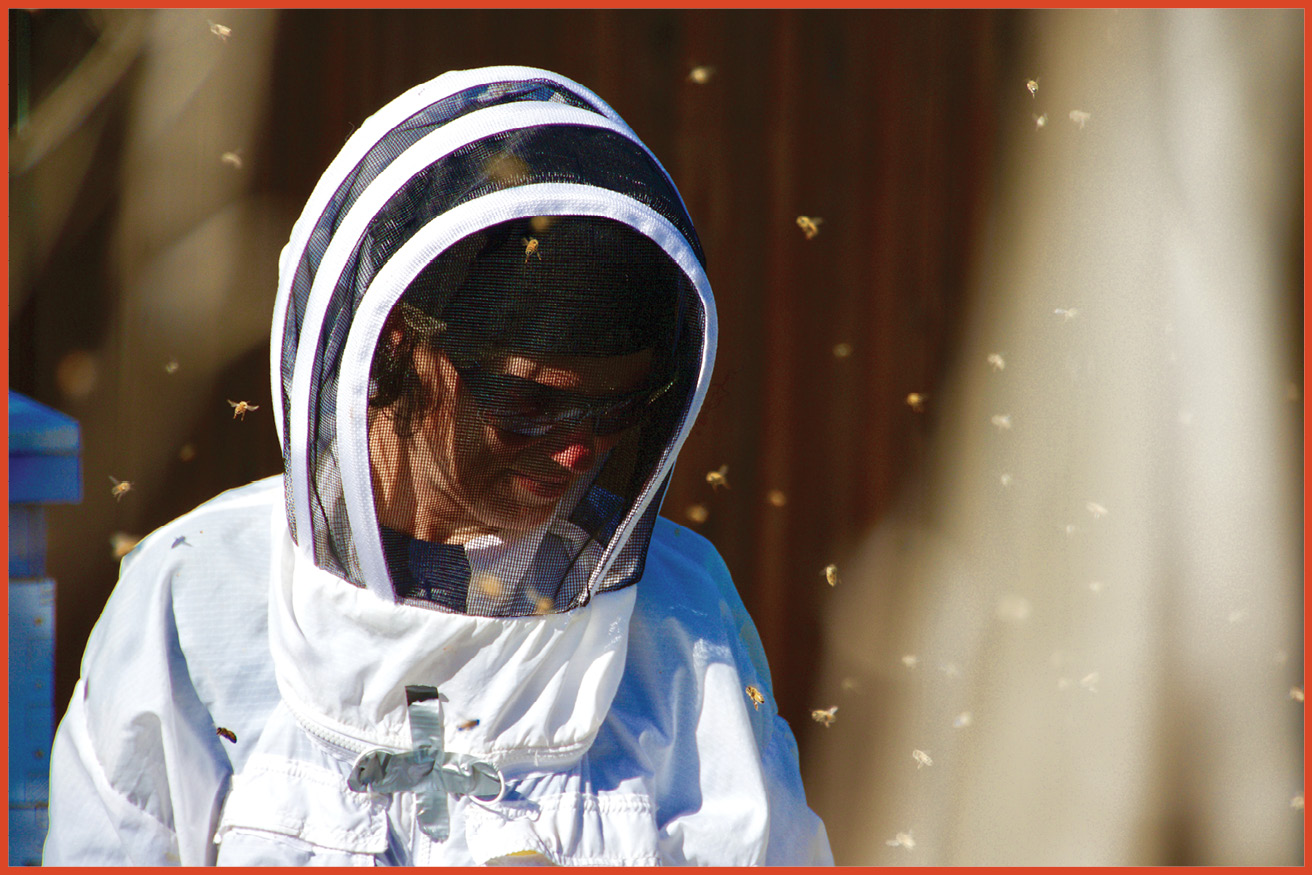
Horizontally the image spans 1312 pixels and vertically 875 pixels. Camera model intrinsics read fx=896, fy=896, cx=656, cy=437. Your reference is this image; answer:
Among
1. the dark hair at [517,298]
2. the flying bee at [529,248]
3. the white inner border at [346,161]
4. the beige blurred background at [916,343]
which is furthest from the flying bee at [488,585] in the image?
the beige blurred background at [916,343]

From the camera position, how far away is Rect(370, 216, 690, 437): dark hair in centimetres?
132

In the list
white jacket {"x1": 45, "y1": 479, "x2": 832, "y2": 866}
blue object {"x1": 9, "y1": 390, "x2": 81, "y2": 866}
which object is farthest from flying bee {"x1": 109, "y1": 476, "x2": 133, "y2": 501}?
white jacket {"x1": 45, "y1": 479, "x2": 832, "y2": 866}

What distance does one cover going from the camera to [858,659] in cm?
318

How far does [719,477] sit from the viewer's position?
305cm

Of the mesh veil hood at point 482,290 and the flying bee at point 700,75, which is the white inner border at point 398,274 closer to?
the mesh veil hood at point 482,290

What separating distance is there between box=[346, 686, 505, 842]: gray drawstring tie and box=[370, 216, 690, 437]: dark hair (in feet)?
1.45

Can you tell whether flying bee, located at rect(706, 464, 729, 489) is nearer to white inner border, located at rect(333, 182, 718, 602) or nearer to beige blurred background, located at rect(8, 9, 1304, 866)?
beige blurred background, located at rect(8, 9, 1304, 866)

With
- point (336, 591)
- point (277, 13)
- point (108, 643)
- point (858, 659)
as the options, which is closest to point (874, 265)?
point (858, 659)

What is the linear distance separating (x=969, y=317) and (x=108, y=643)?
270 cm

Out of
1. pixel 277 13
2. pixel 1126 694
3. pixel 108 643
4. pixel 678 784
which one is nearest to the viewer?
pixel 108 643

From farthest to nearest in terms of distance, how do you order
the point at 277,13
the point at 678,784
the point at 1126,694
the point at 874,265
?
the point at 1126,694 → the point at 874,265 → the point at 277,13 → the point at 678,784

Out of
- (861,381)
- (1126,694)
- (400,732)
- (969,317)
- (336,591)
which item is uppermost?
(969,317)

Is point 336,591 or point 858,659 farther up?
point 336,591

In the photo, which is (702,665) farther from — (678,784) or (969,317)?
(969,317)
